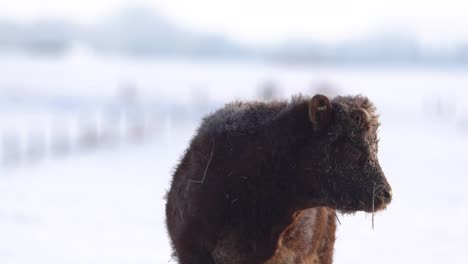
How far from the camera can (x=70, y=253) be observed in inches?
476

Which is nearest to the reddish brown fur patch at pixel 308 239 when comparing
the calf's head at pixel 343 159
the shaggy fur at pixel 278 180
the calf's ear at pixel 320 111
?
the shaggy fur at pixel 278 180

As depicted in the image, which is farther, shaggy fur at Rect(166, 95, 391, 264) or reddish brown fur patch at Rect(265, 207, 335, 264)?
reddish brown fur patch at Rect(265, 207, 335, 264)

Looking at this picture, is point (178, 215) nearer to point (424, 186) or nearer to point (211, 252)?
point (211, 252)

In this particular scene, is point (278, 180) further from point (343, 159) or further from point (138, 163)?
point (138, 163)

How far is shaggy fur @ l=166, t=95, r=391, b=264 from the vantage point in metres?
6.07

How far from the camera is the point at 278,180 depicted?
20.3 feet

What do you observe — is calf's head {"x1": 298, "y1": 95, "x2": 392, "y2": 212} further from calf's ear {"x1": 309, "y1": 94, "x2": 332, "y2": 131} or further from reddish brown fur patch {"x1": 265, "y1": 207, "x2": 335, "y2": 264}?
reddish brown fur patch {"x1": 265, "y1": 207, "x2": 335, "y2": 264}

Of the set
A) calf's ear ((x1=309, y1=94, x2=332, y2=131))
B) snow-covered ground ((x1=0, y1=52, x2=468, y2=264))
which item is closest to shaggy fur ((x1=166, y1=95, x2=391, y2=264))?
calf's ear ((x1=309, y1=94, x2=332, y2=131))

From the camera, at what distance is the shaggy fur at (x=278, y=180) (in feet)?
19.9

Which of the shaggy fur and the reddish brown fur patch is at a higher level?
the shaggy fur

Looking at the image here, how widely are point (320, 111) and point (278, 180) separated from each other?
60cm

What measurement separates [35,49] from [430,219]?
10496 cm

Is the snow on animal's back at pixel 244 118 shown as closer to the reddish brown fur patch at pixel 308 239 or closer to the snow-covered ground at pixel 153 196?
the reddish brown fur patch at pixel 308 239

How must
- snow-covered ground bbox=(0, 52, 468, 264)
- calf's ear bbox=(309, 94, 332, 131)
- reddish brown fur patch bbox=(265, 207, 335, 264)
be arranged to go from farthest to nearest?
snow-covered ground bbox=(0, 52, 468, 264)
reddish brown fur patch bbox=(265, 207, 335, 264)
calf's ear bbox=(309, 94, 332, 131)
